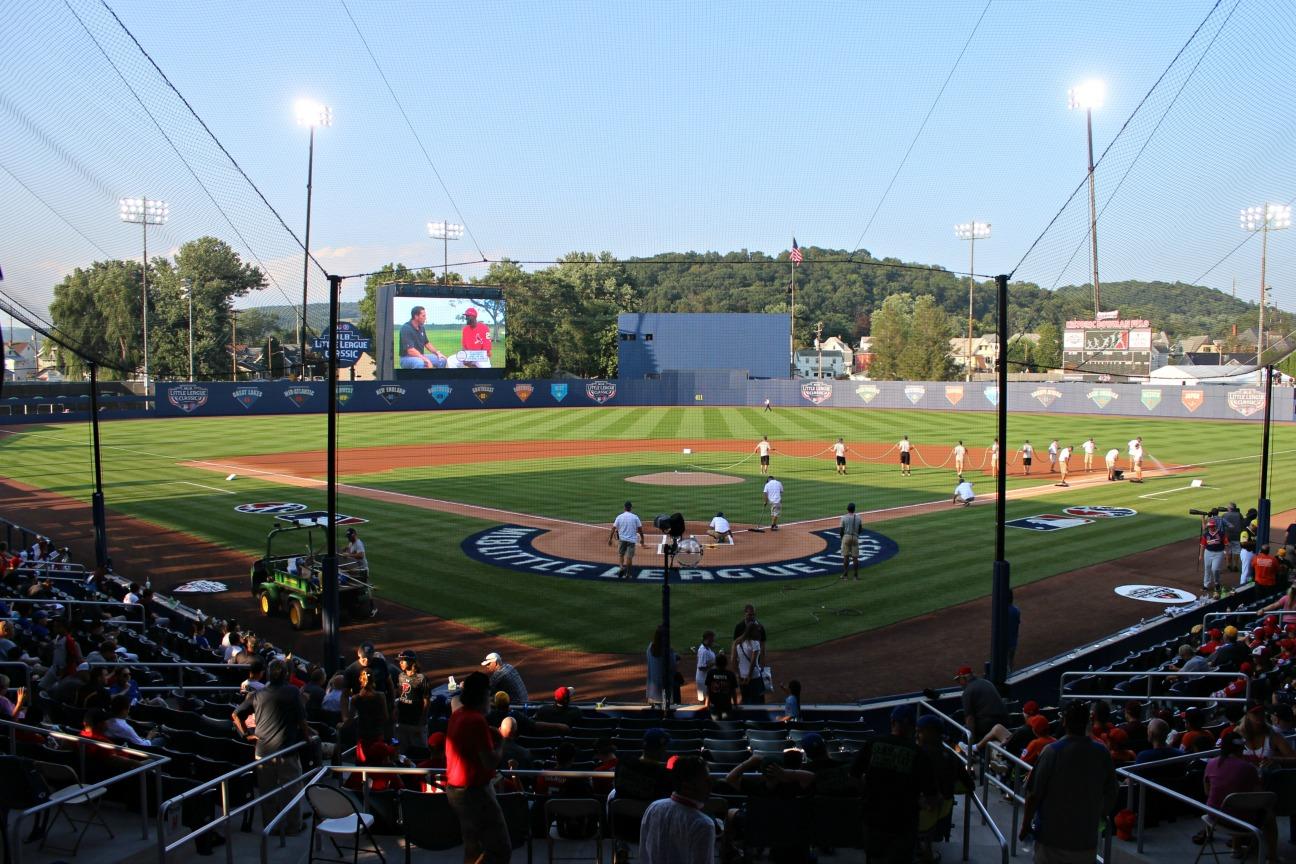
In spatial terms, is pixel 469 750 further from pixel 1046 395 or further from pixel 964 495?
pixel 1046 395

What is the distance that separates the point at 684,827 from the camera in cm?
509

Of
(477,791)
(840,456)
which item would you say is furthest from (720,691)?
(840,456)

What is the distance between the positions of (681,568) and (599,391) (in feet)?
197

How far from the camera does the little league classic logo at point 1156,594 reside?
64.0 feet

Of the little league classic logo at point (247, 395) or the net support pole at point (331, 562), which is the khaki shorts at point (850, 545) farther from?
the little league classic logo at point (247, 395)

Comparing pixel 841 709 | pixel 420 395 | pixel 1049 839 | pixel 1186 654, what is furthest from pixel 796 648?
A: pixel 420 395

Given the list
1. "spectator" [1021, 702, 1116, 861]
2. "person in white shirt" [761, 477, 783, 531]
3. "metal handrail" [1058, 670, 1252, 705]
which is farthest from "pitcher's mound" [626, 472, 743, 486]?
"spectator" [1021, 702, 1116, 861]

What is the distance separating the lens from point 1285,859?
720 cm

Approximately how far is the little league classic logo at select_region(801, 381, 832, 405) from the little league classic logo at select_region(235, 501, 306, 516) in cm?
5515

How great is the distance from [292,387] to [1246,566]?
65843mm

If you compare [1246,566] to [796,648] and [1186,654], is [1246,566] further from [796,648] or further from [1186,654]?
[796,648]

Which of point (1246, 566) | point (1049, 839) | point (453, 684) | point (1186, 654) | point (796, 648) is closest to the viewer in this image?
point (1049, 839)

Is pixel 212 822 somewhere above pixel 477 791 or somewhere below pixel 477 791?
below

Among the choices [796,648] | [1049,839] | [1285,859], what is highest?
[1049,839]
